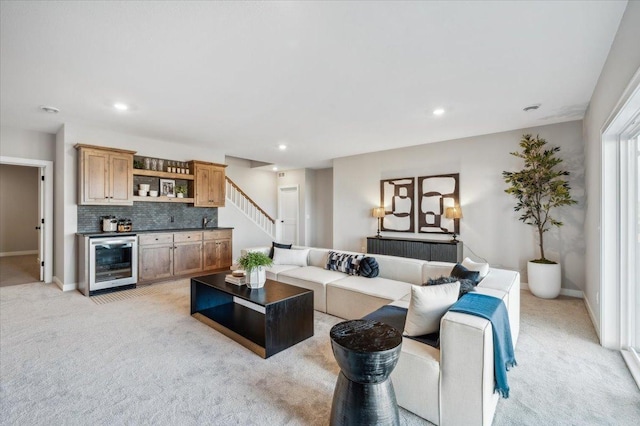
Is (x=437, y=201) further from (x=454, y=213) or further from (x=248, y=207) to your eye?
(x=248, y=207)

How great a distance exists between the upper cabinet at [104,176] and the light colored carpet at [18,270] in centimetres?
214

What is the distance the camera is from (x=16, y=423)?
1783 mm

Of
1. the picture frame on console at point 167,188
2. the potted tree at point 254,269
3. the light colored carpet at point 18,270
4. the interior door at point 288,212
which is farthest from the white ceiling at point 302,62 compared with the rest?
the interior door at point 288,212

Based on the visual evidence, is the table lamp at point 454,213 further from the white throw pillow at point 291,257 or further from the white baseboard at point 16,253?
the white baseboard at point 16,253

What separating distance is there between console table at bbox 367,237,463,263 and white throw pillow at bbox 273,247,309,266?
1.85m

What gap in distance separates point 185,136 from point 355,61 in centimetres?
369

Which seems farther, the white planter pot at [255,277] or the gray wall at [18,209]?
the gray wall at [18,209]

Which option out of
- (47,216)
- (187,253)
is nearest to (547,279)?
(187,253)

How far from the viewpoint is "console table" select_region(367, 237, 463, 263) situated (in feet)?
16.8

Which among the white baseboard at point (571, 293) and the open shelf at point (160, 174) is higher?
the open shelf at point (160, 174)

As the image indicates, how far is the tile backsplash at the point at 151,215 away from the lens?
4883 millimetres

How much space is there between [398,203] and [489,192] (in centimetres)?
165

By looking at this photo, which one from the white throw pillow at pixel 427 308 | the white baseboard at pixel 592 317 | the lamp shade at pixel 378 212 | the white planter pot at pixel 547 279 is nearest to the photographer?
the white throw pillow at pixel 427 308

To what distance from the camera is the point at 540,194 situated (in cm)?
445
